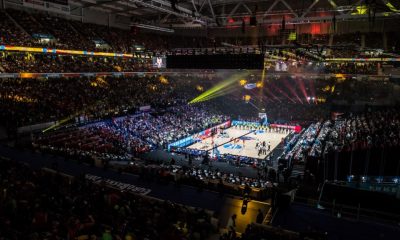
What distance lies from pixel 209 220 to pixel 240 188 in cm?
377

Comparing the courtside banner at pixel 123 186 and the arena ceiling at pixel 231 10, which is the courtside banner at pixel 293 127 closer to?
the arena ceiling at pixel 231 10

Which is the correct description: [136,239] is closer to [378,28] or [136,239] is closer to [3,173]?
[3,173]

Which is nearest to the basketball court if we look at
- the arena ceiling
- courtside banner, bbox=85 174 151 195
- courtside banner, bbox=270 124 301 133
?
courtside banner, bbox=270 124 301 133

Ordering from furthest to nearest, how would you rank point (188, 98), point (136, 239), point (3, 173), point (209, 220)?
1. point (188, 98)
2. point (3, 173)
3. point (209, 220)
4. point (136, 239)

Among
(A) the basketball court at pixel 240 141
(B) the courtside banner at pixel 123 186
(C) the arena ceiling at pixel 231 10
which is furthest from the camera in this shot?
(A) the basketball court at pixel 240 141

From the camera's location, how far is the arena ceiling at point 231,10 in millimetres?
20344

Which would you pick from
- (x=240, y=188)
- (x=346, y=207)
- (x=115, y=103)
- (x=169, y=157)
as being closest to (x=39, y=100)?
(x=115, y=103)

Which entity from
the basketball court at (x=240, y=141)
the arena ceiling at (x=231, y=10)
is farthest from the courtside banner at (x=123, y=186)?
the basketball court at (x=240, y=141)

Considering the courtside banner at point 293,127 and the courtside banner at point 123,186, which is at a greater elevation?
the courtside banner at point 123,186

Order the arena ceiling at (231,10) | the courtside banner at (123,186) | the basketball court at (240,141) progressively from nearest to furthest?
1. the courtside banner at (123,186)
2. the arena ceiling at (231,10)
3. the basketball court at (240,141)

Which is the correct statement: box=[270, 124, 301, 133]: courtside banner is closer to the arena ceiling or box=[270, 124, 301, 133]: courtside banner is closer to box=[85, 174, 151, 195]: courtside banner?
the arena ceiling

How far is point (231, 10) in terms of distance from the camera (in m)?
30.7

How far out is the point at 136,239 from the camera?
7.20 m

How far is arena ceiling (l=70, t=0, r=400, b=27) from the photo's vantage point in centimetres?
2034
